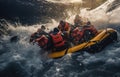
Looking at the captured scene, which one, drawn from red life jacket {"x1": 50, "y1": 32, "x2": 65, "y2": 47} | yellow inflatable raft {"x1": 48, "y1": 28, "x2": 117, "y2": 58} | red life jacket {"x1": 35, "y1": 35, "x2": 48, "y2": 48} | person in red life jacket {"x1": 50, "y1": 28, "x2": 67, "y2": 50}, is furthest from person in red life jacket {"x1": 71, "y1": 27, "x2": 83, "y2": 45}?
red life jacket {"x1": 35, "y1": 35, "x2": 48, "y2": 48}

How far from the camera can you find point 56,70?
46.0ft

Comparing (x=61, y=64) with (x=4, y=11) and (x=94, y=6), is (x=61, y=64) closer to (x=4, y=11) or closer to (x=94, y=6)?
(x=4, y=11)

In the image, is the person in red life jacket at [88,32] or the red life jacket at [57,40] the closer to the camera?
the red life jacket at [57,40]

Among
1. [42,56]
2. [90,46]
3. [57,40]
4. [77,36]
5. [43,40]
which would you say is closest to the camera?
[90,46]

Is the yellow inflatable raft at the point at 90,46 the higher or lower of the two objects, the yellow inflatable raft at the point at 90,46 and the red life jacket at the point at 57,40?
the lower

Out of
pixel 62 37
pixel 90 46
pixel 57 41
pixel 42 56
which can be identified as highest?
pixel 62 37

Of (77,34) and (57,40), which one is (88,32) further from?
(57,40)

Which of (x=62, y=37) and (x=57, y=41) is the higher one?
(x=62, y=37)

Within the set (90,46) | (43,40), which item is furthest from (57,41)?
(90,46)

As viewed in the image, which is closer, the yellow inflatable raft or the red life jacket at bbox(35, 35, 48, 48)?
the yellow inflatable raft

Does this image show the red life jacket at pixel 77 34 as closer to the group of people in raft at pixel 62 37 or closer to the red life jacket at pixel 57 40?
the group of people in raft at pixel 62 37

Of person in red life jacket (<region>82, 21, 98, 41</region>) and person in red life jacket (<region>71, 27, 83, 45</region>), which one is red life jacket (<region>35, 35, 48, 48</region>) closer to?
person in red life jacket (<region>71, 27, 83, 45</region>)

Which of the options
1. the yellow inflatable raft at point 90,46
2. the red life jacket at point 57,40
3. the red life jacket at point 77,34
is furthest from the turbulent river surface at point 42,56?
the red life jacket at point 77,34

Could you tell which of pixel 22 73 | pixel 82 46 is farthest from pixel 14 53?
pixel 82 46
